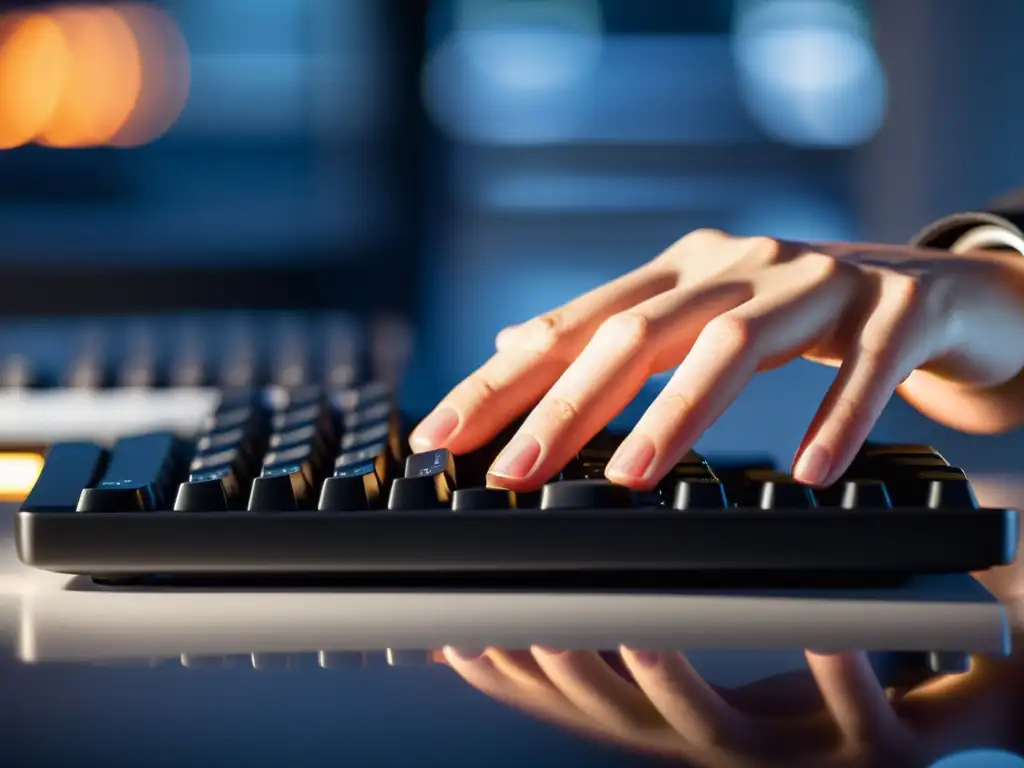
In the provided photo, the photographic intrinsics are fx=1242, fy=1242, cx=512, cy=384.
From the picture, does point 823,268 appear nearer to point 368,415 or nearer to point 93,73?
A: point 368,415

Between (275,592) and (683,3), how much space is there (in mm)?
2355

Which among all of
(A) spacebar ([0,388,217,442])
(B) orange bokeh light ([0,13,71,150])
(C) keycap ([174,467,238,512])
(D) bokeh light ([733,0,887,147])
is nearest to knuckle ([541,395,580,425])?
(C) keycap ([174,467,238,512])

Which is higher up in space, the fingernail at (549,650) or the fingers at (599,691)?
the fingers at (599,691)

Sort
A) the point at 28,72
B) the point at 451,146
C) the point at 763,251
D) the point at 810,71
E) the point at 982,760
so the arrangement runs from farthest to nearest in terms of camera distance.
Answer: the point at 810,71, the point at 451,146, the point at 28,72, the point at 763,251, the point at 982,760

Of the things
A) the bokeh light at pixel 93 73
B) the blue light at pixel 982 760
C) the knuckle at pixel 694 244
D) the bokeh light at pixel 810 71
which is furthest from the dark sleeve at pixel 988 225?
the bokeh light at pixel 810 71

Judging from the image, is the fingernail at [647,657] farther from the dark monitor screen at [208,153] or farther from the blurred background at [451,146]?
the dark monitor screen at [208,153]

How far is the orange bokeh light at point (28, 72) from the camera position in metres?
2.01

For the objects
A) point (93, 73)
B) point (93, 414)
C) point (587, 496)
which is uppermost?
point (93, 73)

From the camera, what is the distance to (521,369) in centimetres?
51

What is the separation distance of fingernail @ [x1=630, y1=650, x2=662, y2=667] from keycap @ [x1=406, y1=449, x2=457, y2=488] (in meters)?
0.09

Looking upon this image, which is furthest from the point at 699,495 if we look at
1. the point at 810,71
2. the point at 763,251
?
the point at 810,71

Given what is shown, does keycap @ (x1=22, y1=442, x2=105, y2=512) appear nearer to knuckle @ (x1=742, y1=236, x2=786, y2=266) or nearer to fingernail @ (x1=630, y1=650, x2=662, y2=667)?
fingernail @ (x1=630, y1=650, x2=662, y2=667)

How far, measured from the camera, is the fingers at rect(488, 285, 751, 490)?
0.42m

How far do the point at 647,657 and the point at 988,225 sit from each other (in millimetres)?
504
